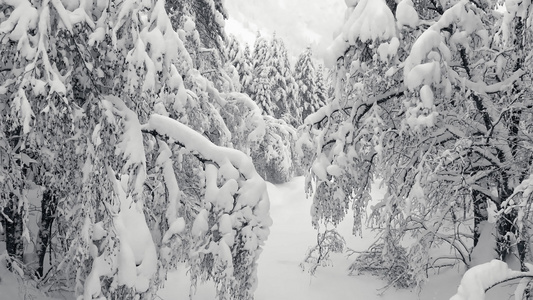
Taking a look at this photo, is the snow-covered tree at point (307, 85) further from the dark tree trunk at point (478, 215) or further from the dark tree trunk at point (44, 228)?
the dark tree trunk at point (44, 228)

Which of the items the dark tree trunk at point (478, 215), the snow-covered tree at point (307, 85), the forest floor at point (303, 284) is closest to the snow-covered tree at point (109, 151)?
the forest floor at point (303, 284)

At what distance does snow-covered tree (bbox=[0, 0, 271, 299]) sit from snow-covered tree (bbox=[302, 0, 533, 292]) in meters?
2.18

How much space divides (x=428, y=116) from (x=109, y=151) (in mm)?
3699

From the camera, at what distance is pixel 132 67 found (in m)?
4.20

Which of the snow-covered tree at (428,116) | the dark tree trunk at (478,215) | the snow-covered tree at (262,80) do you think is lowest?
the dark tree trunk at (478,215)

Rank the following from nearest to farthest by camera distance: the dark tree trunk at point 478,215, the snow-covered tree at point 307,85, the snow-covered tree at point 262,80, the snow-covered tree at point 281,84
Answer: the dark tree trunk at point 478,215, the snow-covered tree at point 262,80, the snow-covered tree at point 281,84, the snow-covered tree at point 307,85

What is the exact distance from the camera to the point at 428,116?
521 cm

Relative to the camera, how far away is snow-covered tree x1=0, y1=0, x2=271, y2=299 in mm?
3980

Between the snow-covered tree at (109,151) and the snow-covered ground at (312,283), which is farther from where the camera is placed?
the snow-covered ground at (312,283)

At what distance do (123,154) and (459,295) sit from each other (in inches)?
134

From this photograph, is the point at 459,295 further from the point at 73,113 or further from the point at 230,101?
the point at 230,101

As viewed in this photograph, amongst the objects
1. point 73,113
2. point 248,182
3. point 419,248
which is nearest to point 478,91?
point 419,248

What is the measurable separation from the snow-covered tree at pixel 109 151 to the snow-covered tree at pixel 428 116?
2176 mm

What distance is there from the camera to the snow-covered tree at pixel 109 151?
157 inches
